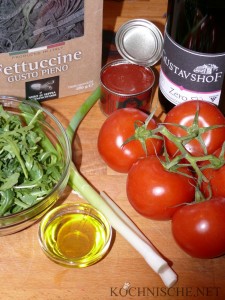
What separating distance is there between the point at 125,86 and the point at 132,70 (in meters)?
0.05

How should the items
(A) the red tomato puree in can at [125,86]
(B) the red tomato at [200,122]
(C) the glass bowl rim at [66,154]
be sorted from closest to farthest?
1. (C) the glass bowl rim at [66,154]
2. (B) the red tomato at [200,122]
3. (A) the red tomato puree in can at [125,86]

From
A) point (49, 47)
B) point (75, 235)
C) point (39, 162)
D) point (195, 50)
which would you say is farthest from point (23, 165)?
point (195, 50)

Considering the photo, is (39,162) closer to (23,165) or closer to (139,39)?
(23,165)

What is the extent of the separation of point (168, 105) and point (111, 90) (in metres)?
0.13

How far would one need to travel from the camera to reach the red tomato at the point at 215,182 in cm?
108

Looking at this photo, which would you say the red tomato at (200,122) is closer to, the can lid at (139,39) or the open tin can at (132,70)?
the open tin can at (132,70)

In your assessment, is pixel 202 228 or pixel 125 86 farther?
pixel 125 86

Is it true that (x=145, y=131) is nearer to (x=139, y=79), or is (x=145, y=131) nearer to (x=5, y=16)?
(x=139, y=79)

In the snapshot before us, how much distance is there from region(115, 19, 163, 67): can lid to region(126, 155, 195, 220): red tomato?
32 cm

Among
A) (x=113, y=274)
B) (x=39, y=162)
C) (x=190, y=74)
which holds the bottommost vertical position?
(x=113, y=274)

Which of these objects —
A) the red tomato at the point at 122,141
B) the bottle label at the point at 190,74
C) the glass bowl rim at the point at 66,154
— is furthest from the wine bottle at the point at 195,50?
the glass bowl rim at the point at 66,154

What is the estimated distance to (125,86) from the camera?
127cm

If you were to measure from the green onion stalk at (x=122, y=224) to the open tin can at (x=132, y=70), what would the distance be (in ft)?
0.40

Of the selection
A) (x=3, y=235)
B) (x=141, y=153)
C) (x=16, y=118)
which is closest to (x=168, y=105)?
(x=141, y=153)
